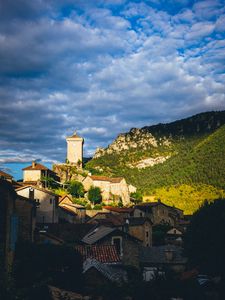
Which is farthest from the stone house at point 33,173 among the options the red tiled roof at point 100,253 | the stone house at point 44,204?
the red tiled roof at point 100,253

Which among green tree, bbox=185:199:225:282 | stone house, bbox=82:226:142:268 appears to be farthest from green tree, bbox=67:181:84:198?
stone house, bbox=82:226:142:268

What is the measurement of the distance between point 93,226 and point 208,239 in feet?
53.7

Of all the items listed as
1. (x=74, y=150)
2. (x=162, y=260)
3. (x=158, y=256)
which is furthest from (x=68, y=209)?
(x=74, y=150)

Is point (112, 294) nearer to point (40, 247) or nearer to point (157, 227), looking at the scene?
point (40, 247)

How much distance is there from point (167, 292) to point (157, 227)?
52.7 meters

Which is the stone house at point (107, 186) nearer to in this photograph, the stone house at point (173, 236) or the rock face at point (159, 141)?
the stone house at point (173, 236)

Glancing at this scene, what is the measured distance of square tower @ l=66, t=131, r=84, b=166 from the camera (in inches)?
4277

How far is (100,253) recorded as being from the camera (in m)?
28.8

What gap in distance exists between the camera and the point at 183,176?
117812 mm

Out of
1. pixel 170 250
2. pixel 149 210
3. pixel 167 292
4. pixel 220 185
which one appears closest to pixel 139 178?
pixel 220 185

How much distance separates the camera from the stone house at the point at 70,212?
59647 mm

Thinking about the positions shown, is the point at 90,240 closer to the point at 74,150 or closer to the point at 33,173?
the point at 33,173

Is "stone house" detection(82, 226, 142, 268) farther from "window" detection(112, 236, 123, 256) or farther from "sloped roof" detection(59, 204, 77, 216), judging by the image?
"sloped roof" detection(59, 204, 77, 216)

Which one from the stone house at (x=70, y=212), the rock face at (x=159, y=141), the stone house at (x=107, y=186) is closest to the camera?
the stone house at (x=70, y=212)
